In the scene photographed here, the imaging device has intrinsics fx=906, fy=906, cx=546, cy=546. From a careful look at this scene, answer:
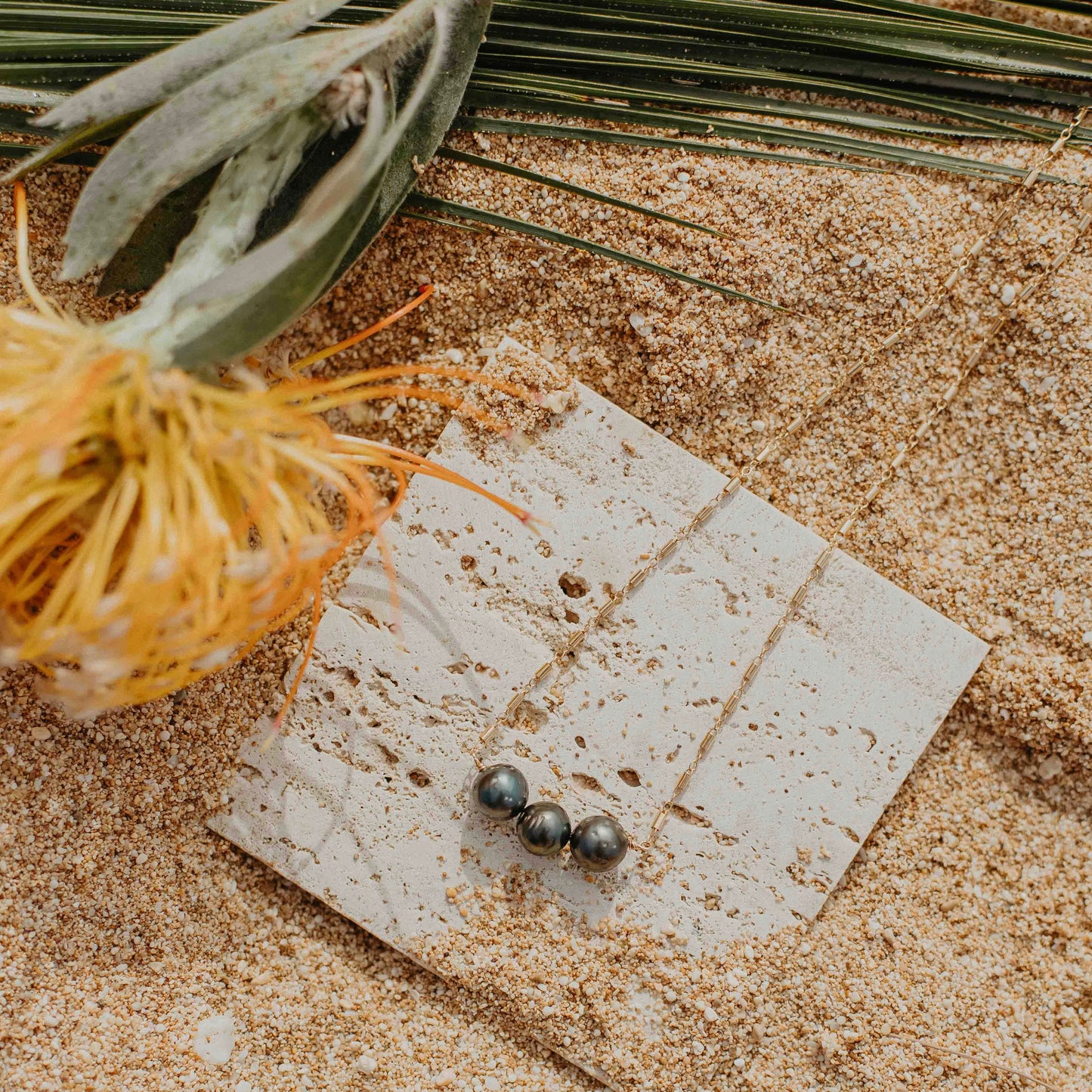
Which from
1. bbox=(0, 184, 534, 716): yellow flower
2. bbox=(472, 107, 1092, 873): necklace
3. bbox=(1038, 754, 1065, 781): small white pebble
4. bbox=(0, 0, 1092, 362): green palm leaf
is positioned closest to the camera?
bbox=(0, 184, 534, 716): yellow flower

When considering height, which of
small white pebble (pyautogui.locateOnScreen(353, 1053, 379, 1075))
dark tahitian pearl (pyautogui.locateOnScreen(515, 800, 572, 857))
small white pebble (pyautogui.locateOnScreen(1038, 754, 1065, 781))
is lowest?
small white pebble (pyautogui.locateOnScreen(353, 1053, 379, 1075))

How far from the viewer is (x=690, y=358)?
4.40 ft

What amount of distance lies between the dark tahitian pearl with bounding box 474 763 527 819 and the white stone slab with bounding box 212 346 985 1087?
0.05m

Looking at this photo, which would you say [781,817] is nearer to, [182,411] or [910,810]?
[910,810]

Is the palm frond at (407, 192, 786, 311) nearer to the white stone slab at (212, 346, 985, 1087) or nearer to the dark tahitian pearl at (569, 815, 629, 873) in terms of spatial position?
the white stone slab at (212, 346, 985, 1087)

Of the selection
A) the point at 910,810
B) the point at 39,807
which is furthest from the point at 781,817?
the point at 39,807

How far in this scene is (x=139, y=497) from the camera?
987mm

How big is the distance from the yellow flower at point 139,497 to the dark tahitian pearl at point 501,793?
0.43 metres

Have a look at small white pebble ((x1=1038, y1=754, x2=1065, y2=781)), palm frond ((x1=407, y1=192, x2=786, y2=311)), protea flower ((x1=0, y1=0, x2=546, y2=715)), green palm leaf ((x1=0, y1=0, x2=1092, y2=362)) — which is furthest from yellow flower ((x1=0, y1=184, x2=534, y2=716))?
small white pebble ((x1=1038, y1=754, x2=1065, y2=781))

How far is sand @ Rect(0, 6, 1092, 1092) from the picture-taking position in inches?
52.2

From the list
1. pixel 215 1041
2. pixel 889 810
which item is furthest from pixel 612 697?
pixel 215 1041

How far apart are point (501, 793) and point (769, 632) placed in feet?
1.50

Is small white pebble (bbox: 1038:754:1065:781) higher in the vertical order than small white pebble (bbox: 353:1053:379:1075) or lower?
higher

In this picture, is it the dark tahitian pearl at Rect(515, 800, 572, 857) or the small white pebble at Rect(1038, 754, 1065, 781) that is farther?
the small white pebble at Rect(1038, 754, 1065, 781)
